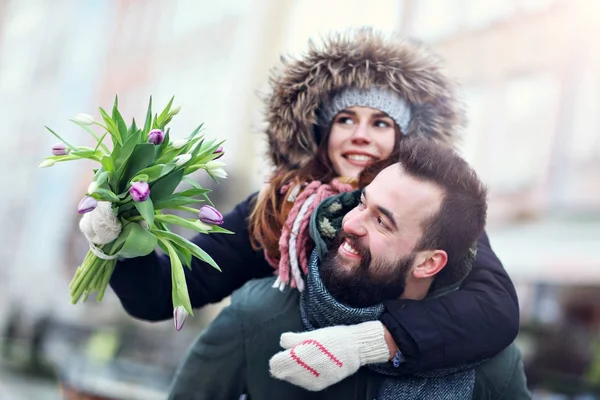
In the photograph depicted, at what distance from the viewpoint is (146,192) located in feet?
4.73

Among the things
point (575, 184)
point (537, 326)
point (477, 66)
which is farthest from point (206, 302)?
point (477, 66)

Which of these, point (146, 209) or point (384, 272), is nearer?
point (146, 209)

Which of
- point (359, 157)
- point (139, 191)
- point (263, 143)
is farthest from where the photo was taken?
point (263, 143)

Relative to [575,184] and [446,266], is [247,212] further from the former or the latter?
[575,184]

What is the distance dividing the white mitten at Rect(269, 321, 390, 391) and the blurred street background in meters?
0.72

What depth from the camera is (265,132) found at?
1967 mm

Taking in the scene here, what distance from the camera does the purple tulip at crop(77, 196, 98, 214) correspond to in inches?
57.7

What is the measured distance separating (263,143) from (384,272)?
628 mm

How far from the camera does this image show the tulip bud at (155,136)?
1.54m

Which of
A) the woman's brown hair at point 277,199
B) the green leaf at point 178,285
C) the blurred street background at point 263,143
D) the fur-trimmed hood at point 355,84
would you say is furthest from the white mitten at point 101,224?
the blurred street background at point 263,143

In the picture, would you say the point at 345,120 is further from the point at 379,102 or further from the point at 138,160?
the point at 138,160

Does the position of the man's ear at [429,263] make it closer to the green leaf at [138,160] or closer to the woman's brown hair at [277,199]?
the woman's brown hair at [277,199]

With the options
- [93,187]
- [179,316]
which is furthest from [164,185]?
[179,316]

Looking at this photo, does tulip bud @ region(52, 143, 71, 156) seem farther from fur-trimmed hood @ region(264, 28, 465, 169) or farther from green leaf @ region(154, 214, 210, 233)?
fur-trimmed hood @ region(264, 28, 465, 169)
